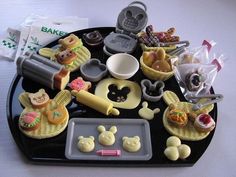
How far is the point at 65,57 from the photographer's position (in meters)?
0.62

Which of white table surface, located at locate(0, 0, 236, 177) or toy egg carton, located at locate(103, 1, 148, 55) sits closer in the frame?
white table surface, located at locate(0, 0, 236, 177)

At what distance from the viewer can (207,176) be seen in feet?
1.72

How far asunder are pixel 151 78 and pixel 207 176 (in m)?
0.19

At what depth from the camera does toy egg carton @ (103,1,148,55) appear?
2.16 feet

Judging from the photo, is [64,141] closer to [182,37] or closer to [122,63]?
[122,63]

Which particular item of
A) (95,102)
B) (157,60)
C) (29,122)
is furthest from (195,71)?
(29,122)

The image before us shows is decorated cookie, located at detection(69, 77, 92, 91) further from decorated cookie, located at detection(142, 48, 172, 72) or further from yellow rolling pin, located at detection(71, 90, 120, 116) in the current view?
decorated cookie, located at detection(142, 48, 172, 72)

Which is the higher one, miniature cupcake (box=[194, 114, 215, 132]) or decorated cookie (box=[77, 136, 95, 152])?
miniature cupcake (box=[194, 114, 215, 132])

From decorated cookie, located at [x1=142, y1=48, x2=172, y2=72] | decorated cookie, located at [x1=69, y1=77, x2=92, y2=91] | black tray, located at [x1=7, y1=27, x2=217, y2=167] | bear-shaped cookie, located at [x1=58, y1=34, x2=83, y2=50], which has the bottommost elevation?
black tray, located at [x1=7, y1=27, x2=217, y2=167]

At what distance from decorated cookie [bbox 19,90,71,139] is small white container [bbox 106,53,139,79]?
11 cm

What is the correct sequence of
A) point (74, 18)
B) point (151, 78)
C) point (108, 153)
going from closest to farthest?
1. point (108, 153)
2. point (151, 78)
3. point (74, 18)

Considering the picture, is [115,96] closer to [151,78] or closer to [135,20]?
[151,78]

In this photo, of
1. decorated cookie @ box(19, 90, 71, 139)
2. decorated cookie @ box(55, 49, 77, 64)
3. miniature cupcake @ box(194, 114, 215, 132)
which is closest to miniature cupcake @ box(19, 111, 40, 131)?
decorated cookie @ box(19, 90, 71, 139)

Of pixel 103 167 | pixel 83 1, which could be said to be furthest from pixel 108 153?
pixel 83 1
